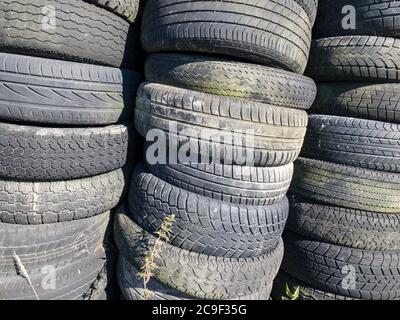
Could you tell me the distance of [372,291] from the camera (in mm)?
1860

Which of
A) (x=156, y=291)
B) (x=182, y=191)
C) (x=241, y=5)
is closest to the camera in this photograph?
(x=241, y=5)

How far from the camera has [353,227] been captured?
183cm

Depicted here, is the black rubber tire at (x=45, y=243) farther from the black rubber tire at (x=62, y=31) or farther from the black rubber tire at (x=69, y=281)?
the black rubber tire at (x=62, y=31)

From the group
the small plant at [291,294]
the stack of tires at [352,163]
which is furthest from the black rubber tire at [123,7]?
the small plant at [291,294]

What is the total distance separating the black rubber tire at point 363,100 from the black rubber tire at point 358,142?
0.15 feet

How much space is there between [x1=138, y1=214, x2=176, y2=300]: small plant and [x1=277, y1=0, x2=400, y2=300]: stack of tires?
3.02ft

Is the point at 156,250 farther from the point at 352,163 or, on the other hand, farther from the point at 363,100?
the point at 363,100

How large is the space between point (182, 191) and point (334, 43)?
4.18 ft

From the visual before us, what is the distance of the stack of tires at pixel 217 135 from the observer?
4.74 ft

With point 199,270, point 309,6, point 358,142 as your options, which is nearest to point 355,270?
point 358,142

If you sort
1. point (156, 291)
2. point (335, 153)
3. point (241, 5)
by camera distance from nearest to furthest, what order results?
point (241, 5) < point (156, 291) < point (335, 153)
